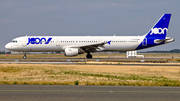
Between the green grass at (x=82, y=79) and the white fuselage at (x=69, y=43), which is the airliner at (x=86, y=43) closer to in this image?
the white fuselage at (x=69, y=43)

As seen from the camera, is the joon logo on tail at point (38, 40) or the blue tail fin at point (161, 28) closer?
the joon logo on tail at point (38, 40)

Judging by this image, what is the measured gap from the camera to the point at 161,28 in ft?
144

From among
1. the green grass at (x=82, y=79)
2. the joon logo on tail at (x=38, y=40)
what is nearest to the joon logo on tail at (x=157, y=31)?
the joon logo on tail at (x=38, y=40)

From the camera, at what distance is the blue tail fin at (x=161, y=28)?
43.5 metres

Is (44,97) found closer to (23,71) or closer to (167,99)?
(167,99)

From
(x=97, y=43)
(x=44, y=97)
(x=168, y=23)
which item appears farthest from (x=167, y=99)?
(x=168, y=23)

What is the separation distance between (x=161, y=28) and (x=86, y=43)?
14.5 m

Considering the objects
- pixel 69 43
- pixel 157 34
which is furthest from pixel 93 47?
pixel 157 34

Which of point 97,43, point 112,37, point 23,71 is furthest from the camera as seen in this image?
point 112,37

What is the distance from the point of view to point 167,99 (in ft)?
30.9

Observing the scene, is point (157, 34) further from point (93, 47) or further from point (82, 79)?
point (82, 79)

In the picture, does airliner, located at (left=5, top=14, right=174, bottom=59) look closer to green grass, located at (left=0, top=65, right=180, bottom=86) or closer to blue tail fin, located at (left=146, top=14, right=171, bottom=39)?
blue tail fin, located at (left=146, top=14, right=171, bottom=39)

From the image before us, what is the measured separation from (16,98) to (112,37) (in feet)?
114

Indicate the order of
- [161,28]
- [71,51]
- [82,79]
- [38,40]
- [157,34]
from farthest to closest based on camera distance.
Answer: [161,28] < [157,34] < [38,40] < [71,51] < [82,79]
